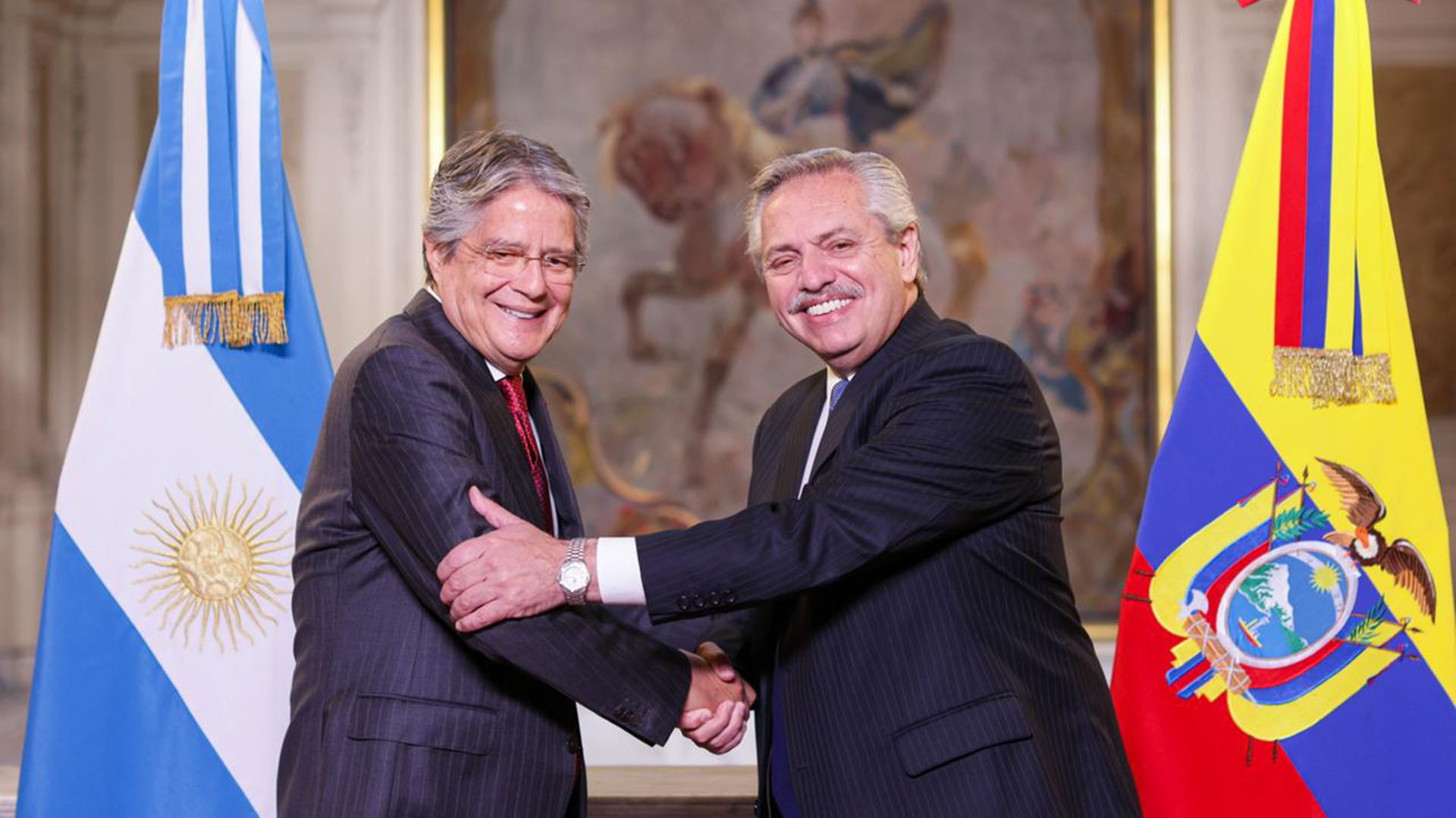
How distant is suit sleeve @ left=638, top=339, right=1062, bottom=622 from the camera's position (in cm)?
246

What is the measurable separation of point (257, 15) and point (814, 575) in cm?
237

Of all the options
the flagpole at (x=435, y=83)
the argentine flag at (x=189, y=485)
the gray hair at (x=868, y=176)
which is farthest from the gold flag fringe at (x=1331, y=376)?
the flagpole at (x=435, y=83)

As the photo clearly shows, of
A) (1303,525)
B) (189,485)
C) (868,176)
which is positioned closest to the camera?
(868,176)

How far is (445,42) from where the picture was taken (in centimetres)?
621

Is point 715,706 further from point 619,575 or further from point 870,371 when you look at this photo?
point 870,371

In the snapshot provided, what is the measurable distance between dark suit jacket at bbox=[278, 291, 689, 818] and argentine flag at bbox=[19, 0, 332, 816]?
103cm

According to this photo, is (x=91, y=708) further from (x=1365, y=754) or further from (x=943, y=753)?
(x=1365, y=754)

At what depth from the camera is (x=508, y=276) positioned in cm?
266

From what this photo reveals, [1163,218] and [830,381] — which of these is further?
[1163,218]

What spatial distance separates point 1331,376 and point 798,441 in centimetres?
145

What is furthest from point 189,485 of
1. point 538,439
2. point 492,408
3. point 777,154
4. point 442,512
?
point 777,154

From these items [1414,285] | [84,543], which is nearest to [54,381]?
[84,543]

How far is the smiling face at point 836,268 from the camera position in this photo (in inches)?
111

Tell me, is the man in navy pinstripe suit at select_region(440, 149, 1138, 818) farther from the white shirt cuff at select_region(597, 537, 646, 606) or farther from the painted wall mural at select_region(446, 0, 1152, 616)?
the painted wall mural at select_region(446, 0, 1152, 616)
